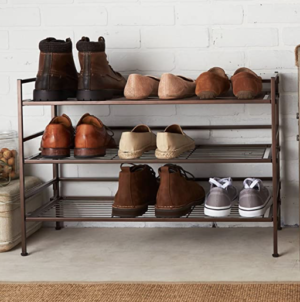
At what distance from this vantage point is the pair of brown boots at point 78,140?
3178 millimetres

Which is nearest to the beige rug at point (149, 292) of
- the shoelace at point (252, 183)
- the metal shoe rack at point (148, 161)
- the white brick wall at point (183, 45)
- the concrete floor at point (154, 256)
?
the concrete floor at point (154, 256)

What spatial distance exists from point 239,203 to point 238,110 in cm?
59

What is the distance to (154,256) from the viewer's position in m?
3.14

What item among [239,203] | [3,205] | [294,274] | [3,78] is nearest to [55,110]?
[3,78]

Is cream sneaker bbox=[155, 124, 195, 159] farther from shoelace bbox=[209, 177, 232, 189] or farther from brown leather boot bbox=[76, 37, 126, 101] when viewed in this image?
brown leather boot bbox=[76, 37, 126, 101]

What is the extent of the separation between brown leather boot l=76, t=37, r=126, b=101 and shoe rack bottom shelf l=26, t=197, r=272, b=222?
0.59 m

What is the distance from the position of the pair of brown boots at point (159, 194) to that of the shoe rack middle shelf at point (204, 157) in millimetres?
80

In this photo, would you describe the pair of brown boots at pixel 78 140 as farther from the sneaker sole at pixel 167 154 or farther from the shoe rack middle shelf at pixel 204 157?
the sneaker sole at pixel 167 154

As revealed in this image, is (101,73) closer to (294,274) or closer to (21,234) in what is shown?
(21,234)

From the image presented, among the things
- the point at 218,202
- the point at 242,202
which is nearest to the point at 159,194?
the point at 218,202

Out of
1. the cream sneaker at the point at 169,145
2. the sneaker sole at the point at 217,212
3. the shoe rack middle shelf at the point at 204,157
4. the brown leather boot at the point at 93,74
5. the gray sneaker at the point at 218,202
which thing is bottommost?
the sneaker sole at the point at 217,212

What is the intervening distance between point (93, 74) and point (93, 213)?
780mm

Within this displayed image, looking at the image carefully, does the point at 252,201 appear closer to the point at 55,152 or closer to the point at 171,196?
the point at 171,196

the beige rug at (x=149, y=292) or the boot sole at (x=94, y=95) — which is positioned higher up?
the boot sole at (x=94, y=95)
